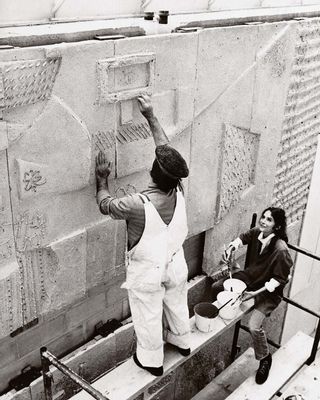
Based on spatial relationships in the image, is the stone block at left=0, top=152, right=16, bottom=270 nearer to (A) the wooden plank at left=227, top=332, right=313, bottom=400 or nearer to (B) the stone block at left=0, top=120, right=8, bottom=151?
(B) the stone block at left=0, top=120, right=8, bottom=151

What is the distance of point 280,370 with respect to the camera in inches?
191

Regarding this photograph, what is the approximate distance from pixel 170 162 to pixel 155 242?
0.53 m

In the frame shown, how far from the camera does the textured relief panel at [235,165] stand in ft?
15.5

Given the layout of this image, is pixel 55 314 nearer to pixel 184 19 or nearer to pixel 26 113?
pixel 26 113

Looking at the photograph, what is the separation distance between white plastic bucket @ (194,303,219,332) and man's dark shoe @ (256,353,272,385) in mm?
796

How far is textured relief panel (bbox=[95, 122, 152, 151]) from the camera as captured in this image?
3.59 m

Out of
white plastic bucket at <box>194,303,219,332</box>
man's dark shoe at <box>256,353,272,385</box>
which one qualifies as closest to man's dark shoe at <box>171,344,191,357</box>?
white plastic bucket at <box>194,303,219,332</box>

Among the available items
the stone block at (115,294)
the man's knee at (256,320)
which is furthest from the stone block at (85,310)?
the man's knee at (256,320)

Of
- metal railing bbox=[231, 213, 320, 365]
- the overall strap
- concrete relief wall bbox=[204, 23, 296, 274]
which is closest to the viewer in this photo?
the overall strap

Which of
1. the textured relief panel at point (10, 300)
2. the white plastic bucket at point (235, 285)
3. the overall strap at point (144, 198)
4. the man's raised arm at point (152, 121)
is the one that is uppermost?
the man's raised arm at point (152, 121)

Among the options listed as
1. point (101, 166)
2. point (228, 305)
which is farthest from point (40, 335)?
point (228, 305)

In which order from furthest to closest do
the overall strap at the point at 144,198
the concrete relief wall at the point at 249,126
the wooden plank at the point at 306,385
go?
the wooden plank at the point at 306,385 → the concrete relief wall at the point at 249,126 → the overall strap at the point at 144,198

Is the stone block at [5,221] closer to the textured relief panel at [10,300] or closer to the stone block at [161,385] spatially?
the textured relief panel at [10,300]

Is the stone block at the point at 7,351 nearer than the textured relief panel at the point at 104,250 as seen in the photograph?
Yes
